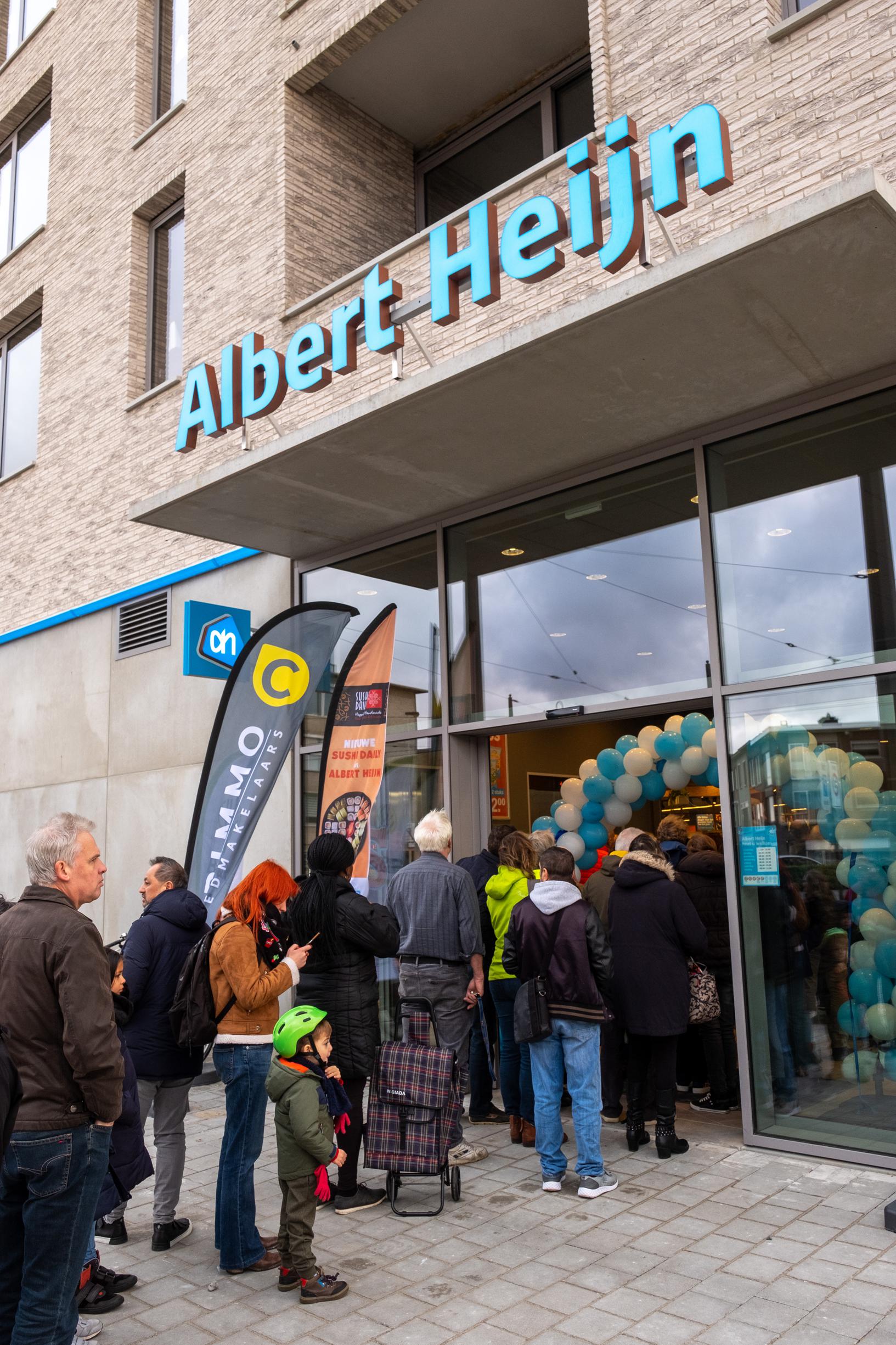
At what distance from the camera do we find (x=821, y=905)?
6352 mm

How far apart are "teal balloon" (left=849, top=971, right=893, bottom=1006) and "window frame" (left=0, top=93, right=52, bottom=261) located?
14.9m

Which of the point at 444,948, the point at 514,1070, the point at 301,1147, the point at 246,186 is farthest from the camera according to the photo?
the point at 246,186

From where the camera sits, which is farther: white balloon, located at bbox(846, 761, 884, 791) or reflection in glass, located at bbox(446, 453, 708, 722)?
reflection in glass, located at bbox(446, 453, 708, 722)

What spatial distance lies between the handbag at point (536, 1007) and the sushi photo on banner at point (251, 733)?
323 cm

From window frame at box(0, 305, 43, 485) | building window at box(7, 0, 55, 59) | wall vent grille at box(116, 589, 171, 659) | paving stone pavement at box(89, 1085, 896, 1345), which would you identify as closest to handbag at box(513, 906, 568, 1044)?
paving stone pavement at box(89, 1085, 896, 1345)

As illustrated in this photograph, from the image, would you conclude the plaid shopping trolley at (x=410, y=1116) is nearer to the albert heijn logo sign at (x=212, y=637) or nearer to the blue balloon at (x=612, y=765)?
the blue balloon at (x=612, y=765)

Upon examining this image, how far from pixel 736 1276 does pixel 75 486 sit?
11.6 m

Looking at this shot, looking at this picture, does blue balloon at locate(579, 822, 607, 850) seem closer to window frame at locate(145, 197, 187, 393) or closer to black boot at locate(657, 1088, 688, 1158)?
black boot at locate(657, 1088, 688, 1158)

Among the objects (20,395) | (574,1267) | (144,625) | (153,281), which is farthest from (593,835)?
(20,395)

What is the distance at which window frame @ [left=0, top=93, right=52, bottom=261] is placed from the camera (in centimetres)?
1558

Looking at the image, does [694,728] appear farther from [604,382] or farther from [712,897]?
[604,382]

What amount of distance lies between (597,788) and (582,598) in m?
1.83

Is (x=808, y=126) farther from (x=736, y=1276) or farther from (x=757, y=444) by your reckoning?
(x=736, y=1276)

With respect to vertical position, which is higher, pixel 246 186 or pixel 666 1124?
pixel 246 186
